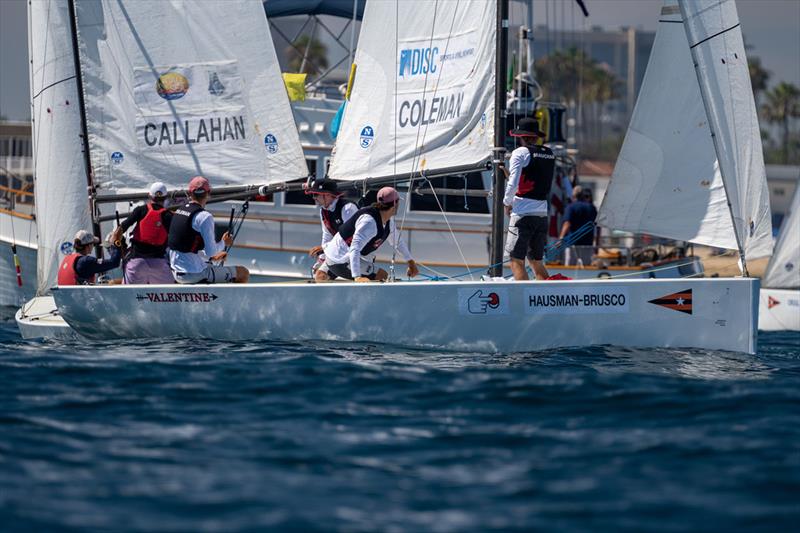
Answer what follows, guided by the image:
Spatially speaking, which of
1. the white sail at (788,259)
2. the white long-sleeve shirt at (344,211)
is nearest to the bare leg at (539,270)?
the white long-sleeve shirt at (344,211)

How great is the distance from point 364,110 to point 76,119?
3.36 meters

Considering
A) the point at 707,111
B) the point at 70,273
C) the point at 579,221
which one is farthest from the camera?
the point at 579,221

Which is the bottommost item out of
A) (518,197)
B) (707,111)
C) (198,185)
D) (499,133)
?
→ (518,197)

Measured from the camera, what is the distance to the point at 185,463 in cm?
631

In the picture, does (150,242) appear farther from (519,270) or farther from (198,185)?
(519,270)

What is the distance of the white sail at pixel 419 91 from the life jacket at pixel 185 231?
210 centimetres

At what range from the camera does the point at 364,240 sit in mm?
10680

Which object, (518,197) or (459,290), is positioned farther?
(518,197)

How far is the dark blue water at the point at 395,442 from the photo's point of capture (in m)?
5.58

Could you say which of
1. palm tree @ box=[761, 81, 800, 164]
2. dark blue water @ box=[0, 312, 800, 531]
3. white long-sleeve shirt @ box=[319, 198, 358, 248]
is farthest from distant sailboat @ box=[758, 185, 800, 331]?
palm tree @ box=[761, 81, 800, 164]

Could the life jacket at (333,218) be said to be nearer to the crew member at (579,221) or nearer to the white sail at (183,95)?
the white sail at (183,95)

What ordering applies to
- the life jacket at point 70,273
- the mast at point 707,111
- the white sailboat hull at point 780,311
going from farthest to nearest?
the white sailboat hull at point 780,311 < the life jacket at point 70,273 < the mast at point 707,111

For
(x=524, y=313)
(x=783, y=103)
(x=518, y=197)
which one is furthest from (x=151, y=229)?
(x=783, y=103)

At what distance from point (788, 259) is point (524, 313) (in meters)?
9.67
